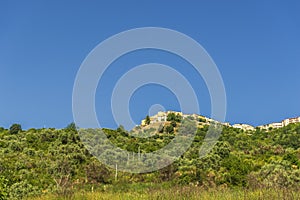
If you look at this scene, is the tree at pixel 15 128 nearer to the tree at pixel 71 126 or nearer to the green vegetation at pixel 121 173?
the tree at pixel 71 126

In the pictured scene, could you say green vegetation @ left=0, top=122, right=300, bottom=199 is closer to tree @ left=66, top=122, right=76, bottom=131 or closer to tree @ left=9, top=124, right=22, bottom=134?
tree @ left=66, top=122, right=76, bottom=131

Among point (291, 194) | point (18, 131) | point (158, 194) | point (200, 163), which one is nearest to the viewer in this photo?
point (291, 194)

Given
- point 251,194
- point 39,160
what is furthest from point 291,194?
point 39,160

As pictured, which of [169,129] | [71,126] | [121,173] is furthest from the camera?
[169,129]

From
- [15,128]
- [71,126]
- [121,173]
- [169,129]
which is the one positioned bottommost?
[121,173]

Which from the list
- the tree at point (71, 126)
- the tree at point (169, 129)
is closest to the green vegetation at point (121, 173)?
the tree at point (71, 126)

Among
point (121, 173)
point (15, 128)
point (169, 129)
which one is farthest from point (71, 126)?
point (121, 173)

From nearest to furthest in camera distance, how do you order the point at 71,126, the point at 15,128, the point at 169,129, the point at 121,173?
the point at 121,173, the point at 71,126, the point at 15,128, the point at 169,129

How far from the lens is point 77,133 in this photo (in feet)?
153

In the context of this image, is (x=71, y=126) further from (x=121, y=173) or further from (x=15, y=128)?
(x=121, y=173)

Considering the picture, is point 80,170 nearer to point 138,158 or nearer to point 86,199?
point 138,158

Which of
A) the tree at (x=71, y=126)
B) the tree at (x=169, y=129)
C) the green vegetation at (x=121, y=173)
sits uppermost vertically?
the tree at (x=169, y=129)

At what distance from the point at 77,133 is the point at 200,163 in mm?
20022

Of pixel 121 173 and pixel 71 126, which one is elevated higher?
Answer: pixel 71 126
